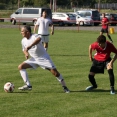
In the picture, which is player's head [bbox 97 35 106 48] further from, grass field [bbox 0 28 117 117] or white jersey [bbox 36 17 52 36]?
white jersey [bbox 36 17 52 36]

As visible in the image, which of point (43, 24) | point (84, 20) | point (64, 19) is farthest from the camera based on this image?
point (64, 19)

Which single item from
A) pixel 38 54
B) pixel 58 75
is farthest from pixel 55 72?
pixel 38 54

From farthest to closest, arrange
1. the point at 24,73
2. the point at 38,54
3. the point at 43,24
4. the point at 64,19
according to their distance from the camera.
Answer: the point at 64,19 < the point at 43,24 < the point at 24,73 < the point at 38,54

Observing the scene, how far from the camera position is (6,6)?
3755 inches

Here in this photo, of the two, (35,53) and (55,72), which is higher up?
(35,53)

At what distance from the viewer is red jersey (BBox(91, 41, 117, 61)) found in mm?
10844

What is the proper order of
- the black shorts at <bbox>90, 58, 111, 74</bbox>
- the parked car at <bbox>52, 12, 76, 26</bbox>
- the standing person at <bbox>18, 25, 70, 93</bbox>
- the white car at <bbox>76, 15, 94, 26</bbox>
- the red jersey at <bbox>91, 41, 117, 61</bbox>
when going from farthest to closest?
the parked car at <bbox>52, 12, 76, 26</bbox>, the white car at <bbox>76, 15, 94, 26</bbox>, the black shorts at <bbox>90, 58, 111, 74</bbox>, the red jersey at <bbox>91, 41, 117, 61</bbox>, the standing person at <bbox>18, 25, 70, 93</bbox>

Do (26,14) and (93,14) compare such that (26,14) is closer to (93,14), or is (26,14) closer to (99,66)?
(93,14)

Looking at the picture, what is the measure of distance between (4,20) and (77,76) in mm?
50224

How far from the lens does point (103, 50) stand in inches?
429

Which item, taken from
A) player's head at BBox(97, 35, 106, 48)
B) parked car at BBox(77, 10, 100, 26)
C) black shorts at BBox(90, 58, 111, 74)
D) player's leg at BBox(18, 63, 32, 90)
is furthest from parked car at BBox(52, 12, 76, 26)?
player's head at BBox(97, 35, 106, 48)

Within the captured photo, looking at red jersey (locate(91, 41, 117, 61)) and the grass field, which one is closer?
the grass field

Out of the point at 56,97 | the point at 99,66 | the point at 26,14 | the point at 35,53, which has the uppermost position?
the point at 35,53

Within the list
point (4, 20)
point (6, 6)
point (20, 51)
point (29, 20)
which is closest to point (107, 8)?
point (6, 6)
